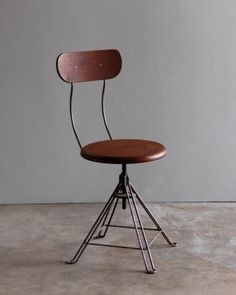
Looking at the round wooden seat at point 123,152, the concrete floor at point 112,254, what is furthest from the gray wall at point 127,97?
the round wooden seat at point 123,152

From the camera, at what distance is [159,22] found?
3.67 meters

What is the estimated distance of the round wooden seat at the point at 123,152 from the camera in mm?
2740

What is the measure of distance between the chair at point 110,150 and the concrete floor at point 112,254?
0.08 meters

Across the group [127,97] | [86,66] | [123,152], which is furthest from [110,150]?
[127,97]

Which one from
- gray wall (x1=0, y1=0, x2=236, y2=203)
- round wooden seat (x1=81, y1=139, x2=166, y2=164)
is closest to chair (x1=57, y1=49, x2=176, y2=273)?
round wooden seat (x1=81, y1=139, x2=166, y2=164)

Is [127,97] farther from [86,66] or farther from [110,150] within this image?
[110,150]

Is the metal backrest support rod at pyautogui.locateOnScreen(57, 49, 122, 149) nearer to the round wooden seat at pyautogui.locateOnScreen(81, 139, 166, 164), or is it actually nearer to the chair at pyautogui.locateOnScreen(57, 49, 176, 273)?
the chair at pyautogui.locateOnScreen(57, 49, 176, 273)

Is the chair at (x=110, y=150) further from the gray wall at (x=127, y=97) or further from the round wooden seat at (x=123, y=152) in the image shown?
the gray wall at (x=127, y=97)

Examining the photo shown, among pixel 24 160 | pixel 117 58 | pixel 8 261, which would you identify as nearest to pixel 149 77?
pixel 117 58

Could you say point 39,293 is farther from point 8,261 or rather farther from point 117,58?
point 117,58

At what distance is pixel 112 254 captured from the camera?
308 cm

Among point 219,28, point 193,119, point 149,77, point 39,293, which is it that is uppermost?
point 219,28

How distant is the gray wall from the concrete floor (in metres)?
0.18

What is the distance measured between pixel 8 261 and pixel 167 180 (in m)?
1.30
